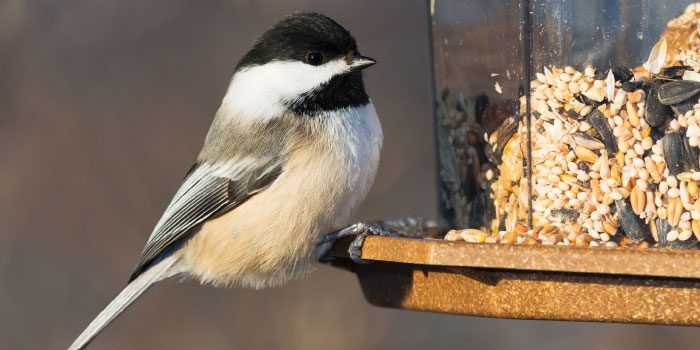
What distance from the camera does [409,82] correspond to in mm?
7383

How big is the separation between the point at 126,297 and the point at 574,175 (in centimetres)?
206

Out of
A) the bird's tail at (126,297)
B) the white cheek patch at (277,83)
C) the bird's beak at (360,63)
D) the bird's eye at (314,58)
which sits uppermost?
the bird's eye at (314,58)

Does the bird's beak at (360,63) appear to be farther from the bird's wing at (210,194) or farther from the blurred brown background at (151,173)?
the blurred brown background at (151,173)

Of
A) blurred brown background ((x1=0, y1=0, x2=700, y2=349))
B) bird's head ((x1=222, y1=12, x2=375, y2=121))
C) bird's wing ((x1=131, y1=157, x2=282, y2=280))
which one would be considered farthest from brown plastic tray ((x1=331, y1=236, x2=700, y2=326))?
blurred brown background ((x1=0, y1=0, x2=700, y2=349))

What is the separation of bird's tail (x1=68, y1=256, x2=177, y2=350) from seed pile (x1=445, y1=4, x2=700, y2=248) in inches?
59.0

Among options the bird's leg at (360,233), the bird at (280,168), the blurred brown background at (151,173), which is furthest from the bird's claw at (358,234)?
the blurred brown background at (151,173)

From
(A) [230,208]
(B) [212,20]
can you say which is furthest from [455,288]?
(B) [212,20]

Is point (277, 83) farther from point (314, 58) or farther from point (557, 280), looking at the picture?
point (557, 280)

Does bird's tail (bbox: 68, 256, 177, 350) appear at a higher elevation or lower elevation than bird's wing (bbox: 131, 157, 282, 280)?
lower

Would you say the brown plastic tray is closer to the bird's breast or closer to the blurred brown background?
the bird's breast

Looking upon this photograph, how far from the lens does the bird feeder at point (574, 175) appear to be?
113 inches

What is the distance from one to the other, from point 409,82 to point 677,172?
4.30 metres

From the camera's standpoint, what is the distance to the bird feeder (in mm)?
2863

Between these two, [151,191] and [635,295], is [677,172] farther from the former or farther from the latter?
[151,191]
